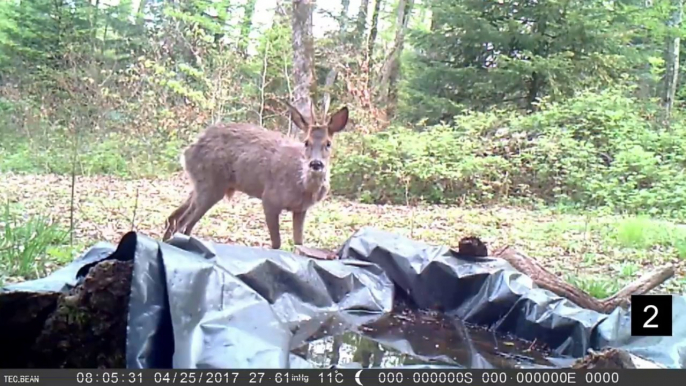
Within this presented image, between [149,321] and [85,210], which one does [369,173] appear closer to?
[85,210]

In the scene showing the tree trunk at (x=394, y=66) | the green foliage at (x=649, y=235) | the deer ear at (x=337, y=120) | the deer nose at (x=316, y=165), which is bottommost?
the green foliage at (x=649, y=235)

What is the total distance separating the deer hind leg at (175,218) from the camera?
10.5 feet

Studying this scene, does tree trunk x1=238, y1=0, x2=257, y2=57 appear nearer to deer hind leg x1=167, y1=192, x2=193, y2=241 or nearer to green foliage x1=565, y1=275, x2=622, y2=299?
deer hind leg x1=167, y1=192, x2=193, y2=241

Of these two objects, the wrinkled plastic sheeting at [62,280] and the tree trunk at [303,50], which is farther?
the tree trunk at [303,50]

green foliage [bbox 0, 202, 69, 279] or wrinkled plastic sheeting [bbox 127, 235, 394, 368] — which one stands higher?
wrinkled plastic sheeting [bbox 127, 235, 394, 368]

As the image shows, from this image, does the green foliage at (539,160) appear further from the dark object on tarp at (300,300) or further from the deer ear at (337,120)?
the dark object on tarp at (300,300)

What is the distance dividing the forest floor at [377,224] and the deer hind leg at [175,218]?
46mm

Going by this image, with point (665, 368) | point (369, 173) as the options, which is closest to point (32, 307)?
point (665, 368)

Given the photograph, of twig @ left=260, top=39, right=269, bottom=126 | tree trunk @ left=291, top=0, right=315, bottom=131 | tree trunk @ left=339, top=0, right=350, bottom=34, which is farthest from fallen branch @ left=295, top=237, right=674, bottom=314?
tree trunk @ left=339, top=0, right=350, bottom=34

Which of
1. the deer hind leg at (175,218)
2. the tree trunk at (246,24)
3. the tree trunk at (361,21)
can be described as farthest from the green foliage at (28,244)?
the tree trunk at (361,21)

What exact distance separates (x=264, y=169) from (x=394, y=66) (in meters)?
2.26

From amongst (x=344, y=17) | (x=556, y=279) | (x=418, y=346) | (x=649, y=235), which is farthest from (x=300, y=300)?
(x=344, y=17)

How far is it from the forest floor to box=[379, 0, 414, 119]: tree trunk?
52.5 inches

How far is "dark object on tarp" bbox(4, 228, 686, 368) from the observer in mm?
1537
